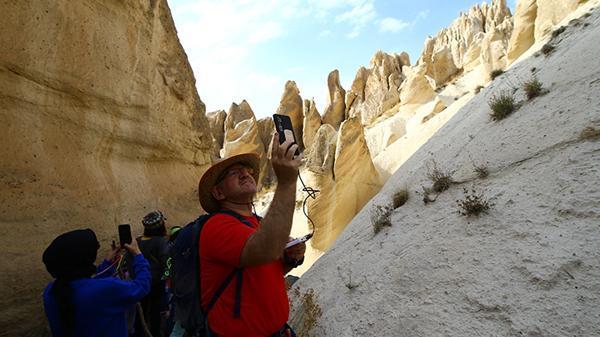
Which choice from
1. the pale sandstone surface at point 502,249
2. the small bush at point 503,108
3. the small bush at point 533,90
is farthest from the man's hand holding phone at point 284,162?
the small bush at point 533,90

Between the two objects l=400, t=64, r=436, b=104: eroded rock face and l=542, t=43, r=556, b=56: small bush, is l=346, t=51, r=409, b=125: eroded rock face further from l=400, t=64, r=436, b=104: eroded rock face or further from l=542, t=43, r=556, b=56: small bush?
l=542, t=43, r=556, b=56: small bush

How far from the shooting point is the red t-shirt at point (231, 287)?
63.8 inches

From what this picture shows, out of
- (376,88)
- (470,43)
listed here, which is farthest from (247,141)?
(470,43)

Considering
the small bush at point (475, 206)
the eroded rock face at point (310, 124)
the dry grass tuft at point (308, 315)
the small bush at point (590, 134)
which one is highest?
the eroded rock face at point (310, 124)

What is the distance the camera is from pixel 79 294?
216 centimetres

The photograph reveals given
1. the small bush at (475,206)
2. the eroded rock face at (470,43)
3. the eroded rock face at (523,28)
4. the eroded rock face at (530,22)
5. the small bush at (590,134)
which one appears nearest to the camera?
the small bush at (590,134)

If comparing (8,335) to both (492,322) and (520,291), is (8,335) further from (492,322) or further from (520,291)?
(520,291)

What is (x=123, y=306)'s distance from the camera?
93.8 inches

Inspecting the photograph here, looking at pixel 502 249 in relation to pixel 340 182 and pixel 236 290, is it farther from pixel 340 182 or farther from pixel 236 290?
pixel 340 182

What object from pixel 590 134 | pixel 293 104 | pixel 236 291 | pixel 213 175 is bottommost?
pixel 590 134

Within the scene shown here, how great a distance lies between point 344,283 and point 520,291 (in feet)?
7.19

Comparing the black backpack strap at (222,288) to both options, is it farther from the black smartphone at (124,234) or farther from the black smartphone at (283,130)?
Answer: the black smartphone at (124,234)

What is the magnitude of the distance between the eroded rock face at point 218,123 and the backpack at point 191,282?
104 feet

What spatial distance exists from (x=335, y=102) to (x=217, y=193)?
1500 inches
